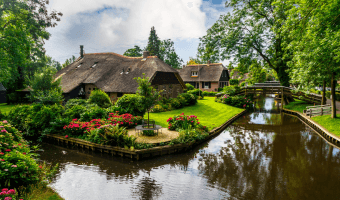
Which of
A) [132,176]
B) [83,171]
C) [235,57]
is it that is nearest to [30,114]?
[83,171]

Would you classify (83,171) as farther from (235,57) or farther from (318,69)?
(235,57)

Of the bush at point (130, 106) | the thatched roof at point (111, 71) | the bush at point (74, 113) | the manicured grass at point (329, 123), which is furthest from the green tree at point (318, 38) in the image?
the bush at point (74, 113)

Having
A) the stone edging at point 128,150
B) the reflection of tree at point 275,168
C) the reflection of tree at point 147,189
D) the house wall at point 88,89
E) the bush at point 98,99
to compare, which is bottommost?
the reflection of tree at point 147,189

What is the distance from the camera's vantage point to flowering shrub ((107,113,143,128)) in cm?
1552

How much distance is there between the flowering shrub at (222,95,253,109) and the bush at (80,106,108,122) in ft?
63.7

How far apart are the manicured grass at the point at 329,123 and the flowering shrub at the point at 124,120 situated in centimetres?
1536

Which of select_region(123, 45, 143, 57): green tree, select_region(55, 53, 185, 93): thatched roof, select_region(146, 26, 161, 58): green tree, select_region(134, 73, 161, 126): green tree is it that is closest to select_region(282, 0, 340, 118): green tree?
select_region(134, 73, 161, 126): green tree

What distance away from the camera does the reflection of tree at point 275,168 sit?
843cm

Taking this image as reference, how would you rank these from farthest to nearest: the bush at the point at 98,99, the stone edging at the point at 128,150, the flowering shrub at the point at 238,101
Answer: the flowering shrub at the point at 238,101
the bush at the point at 98,99
the stone edging at the point at 128,150

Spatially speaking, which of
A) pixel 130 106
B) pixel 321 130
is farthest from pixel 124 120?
pixel 321 130

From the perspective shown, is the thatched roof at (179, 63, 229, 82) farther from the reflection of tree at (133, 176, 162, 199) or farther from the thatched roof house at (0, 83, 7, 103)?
the reflection of tree at (133, 176, 162, 199)

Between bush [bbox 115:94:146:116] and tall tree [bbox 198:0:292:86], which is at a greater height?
tall tree [bbox 198:0:292:86]

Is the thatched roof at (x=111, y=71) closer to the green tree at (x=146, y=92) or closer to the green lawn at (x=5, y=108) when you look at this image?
the green lawn at (x=5, y=108)

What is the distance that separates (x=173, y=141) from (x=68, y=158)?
6519 mm
